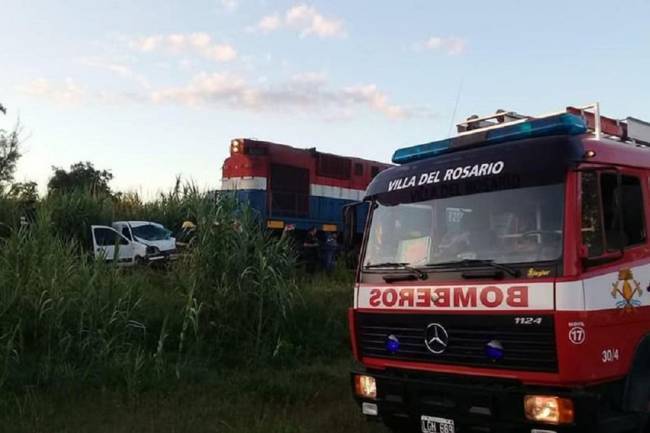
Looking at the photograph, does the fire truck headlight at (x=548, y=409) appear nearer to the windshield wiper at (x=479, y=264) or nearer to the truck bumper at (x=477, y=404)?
the truck bumper at (x=477, y=404)

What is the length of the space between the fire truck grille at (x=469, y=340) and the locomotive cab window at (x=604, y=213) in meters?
0.72

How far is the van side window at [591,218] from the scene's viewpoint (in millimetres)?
5035

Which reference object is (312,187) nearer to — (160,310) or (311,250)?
(311,250)

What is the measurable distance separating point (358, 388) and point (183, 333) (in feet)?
12.6

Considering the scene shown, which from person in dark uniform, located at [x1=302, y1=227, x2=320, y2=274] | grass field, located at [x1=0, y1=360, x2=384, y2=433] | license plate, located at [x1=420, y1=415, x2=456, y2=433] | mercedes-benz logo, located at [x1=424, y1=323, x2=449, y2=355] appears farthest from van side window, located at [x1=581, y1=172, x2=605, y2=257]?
person in dark uniform, located at [x1=302, y1=227, x2=320, y2=274]

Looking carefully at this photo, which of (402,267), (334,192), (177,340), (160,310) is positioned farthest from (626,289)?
(334,192)

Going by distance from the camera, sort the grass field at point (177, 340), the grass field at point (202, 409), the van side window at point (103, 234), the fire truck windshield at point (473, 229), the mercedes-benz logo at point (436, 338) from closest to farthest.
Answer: the fire truck windshield at point (473, 229) < the mercedes-benz logo at point (436, 338) < the grass field at point (202, 409) < the grass field at point (177, 340) < the van side window at point (103, 234)

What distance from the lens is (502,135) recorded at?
5.86 m

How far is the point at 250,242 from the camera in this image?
403 inches

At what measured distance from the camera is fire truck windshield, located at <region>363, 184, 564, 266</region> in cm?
515

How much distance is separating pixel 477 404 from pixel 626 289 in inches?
56.8

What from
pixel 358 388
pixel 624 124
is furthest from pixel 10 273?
pixel 624 124

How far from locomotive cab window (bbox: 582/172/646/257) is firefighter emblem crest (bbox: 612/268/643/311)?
0.23 m

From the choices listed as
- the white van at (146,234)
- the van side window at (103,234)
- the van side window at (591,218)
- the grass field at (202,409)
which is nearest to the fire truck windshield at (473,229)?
the van side window at (591,218)
